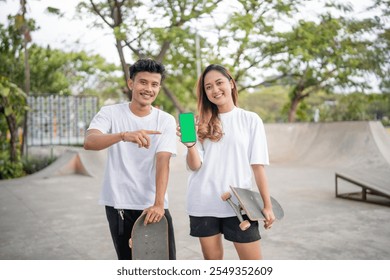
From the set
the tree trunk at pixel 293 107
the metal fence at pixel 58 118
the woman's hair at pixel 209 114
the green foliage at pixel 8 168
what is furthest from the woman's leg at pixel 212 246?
the tree trunk at pixel 293 107

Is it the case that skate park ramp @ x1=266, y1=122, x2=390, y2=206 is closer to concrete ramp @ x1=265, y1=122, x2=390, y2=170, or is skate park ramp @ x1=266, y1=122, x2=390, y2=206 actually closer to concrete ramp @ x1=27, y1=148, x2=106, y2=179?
concrete ramp @ x1=265, y1=122, x2=390, y2=170

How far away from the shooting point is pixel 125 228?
1.83m

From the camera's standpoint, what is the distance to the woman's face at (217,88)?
6.05 feet

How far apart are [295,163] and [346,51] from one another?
315cm

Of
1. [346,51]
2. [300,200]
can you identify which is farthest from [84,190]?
[346,51]

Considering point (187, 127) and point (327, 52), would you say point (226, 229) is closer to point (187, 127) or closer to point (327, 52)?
point (187, 127)

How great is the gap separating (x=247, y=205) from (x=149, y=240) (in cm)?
44

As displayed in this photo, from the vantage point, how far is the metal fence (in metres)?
10.8

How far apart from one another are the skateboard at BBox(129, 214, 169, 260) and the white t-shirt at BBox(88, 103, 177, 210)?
0.35 feet

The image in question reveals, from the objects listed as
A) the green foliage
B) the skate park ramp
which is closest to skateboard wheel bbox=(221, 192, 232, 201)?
the skate park ramp

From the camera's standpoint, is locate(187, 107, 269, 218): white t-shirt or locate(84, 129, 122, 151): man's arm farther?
locate(187, 107, 269, 218): white t-shirt

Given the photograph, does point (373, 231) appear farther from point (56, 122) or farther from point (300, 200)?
point (56, 122)

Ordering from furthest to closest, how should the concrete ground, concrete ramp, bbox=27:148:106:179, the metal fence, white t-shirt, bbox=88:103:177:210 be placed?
the metal fence < concrete ramp, bbox=27:148:106:179 < the concrete ground < white t-shirt, bbox=88:103:177:210

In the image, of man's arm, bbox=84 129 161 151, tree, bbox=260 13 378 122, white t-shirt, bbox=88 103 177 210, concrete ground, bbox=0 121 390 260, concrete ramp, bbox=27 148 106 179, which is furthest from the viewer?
tree, bbox=260 13 378 122
